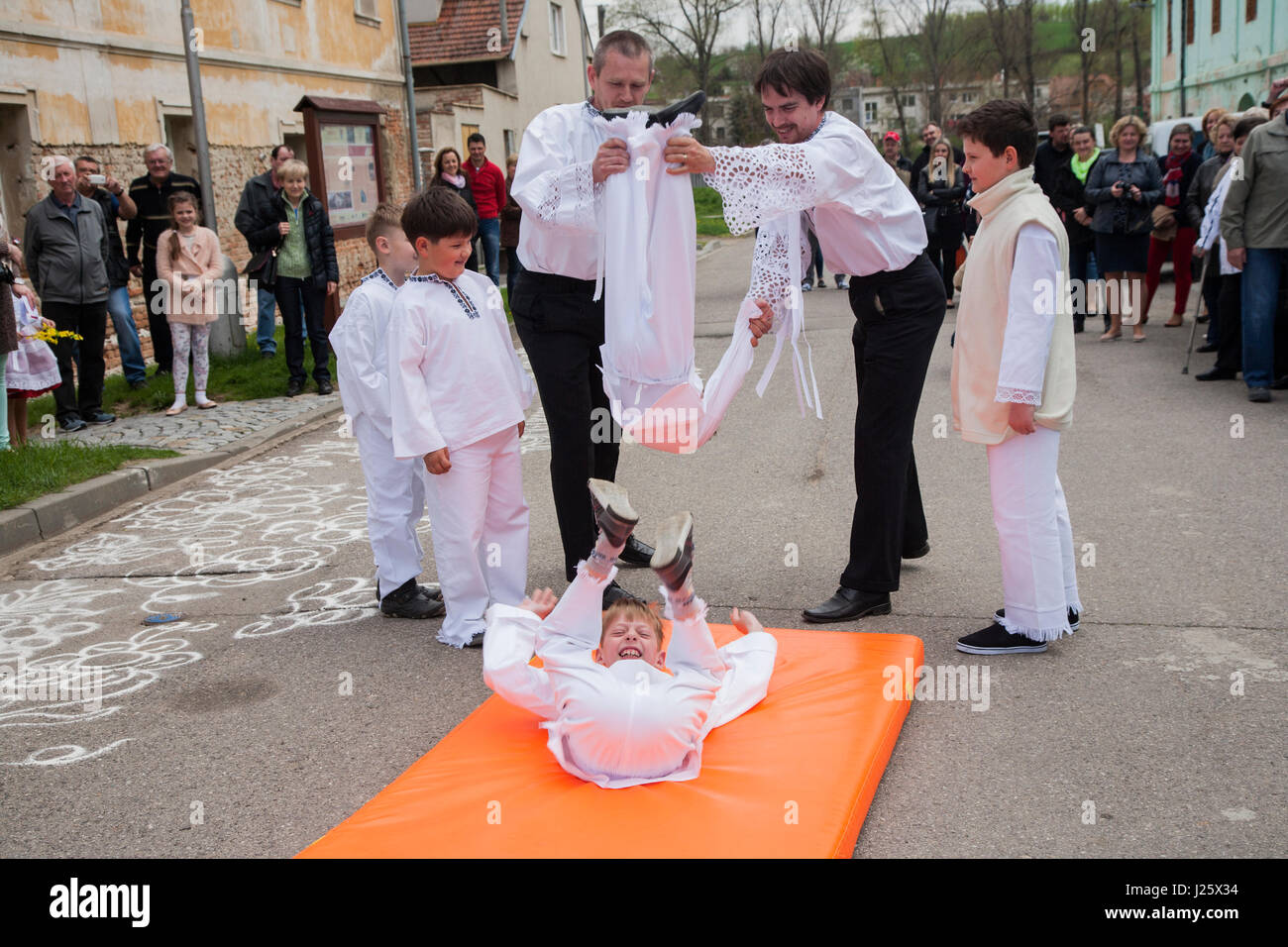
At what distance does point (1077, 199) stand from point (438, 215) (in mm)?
9145

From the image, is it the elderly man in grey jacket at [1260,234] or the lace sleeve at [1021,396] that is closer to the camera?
the lace sleeve at [1021,396]

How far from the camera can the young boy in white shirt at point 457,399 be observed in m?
4.78

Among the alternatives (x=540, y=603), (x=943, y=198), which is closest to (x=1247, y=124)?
(x=943, y=198)

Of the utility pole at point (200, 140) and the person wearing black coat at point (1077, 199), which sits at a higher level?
the utility pole at point (200, 140)

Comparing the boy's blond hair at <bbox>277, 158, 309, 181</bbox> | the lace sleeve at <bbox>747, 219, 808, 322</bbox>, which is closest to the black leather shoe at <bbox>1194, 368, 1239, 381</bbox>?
the lace sleeve at <bbox>747, 219, 808, 322</bbox>

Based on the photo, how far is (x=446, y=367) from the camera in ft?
15.9

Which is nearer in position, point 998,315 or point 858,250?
point 998,315

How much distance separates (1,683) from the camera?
15.9 feet

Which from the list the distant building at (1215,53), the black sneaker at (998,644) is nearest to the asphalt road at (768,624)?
the black sneaker at (998,644)

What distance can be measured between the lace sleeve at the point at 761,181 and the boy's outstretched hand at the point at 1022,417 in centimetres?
108

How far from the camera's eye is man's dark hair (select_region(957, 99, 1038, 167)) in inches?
173

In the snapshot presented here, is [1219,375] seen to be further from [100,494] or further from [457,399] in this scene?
[100,494]

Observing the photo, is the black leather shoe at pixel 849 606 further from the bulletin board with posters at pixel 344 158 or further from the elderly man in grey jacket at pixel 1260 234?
the bulletin board with posters at pixel 344 158

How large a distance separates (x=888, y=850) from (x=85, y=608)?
4209 millimetres
